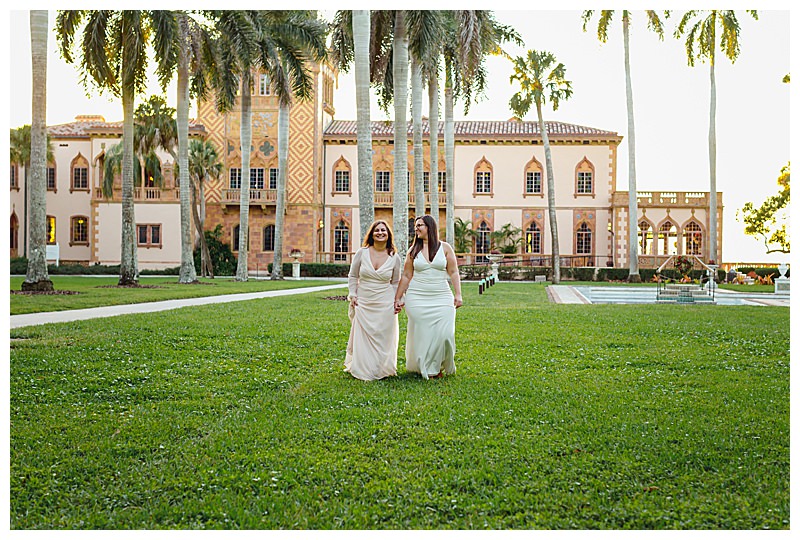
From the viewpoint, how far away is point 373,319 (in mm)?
7312

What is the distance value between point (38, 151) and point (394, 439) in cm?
1553

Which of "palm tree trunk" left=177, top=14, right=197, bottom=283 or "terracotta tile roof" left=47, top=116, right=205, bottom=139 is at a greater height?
"terracotta tile roof" left=47, top=116, right=205, bottom=139

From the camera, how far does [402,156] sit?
17453 millimetres

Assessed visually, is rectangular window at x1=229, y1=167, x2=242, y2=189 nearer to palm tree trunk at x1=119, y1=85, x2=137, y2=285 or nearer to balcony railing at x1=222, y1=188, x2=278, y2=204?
balcony railing at x1=222, y1=188, x2=278, y2=204

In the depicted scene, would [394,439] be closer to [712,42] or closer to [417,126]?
[417,126]

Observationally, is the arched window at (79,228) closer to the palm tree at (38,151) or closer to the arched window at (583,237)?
the palm tree at (38,151)

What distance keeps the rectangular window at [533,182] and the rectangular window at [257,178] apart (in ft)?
49.0

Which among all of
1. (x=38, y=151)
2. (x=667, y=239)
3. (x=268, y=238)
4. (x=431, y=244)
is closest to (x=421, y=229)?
(x=431, y=244)

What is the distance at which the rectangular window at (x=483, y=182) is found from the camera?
44.0 meters

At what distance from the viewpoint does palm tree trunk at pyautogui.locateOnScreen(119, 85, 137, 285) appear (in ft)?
74.1

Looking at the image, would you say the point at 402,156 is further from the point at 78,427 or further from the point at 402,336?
the point at 78,427

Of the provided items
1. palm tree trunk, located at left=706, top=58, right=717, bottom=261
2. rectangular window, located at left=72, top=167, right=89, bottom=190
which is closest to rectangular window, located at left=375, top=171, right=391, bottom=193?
rectangular window, located at left=72, top=167, right=89, bottom=190

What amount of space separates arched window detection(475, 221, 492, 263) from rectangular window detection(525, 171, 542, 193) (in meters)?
3.11

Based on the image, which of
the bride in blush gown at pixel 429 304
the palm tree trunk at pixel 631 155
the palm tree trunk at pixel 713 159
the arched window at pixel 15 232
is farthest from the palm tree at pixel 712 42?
the arched window at pixel 15 232
